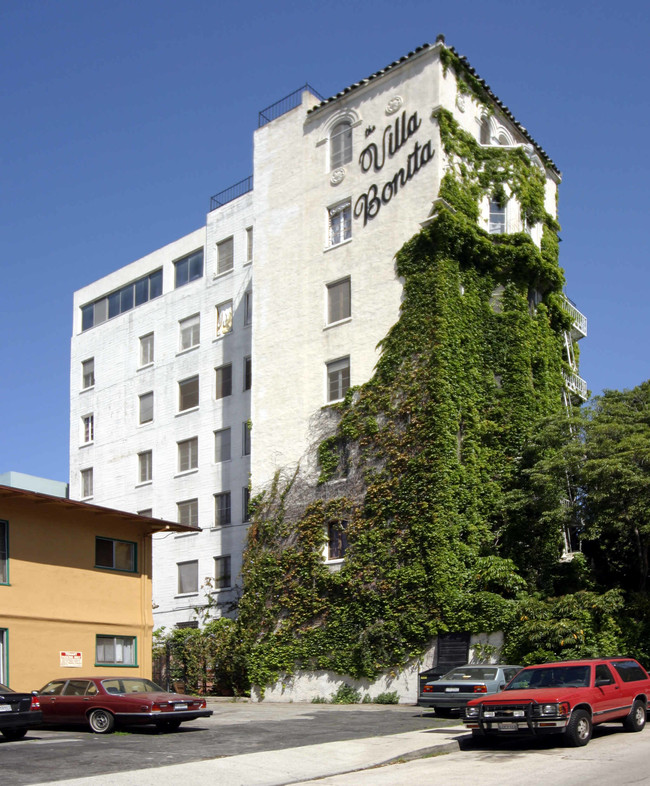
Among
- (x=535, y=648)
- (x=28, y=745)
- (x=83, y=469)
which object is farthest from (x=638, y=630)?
→ (x=83, y=469)

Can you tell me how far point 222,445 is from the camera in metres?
44.5

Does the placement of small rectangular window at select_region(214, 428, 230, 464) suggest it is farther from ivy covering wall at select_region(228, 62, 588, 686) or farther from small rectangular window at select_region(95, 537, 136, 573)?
small rectangular window at select_region(95, 537, 136, 573)

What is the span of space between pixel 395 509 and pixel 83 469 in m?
26.0

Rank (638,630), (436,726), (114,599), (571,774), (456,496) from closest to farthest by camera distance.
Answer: (571,774), (436,726), (638,630), (114,599), (456,496)

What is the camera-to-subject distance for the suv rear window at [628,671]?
58.2ft

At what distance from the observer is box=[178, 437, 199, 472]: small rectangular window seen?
45.8 meters

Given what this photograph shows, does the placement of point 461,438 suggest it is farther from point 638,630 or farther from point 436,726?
point 436,726

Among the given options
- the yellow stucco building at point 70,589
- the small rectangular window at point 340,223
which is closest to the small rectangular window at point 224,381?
the small rectangular window at point 340,223

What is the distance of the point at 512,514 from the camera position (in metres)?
32.3

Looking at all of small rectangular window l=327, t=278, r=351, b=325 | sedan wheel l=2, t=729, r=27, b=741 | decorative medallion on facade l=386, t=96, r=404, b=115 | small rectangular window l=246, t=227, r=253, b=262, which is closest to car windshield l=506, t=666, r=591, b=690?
sedan wheel l=2, t=729, r=27, b=741

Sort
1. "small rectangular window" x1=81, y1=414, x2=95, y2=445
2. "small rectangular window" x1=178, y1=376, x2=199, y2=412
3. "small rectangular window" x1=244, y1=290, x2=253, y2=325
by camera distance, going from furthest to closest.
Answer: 1. "small rectangular window" x1=81, y1=414, x2=95, y2=445
2. "small rectangular window" x1=178, y1=376, x2=199, y2=412
3. "small rectangular window" x1=244, y1=290, x2=253, y2=325

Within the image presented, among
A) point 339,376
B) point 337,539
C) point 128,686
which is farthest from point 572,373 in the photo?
point 128,686

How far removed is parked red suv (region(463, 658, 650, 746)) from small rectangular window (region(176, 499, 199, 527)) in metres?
29.0

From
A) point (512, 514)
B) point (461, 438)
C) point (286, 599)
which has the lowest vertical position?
point (286, 599)
